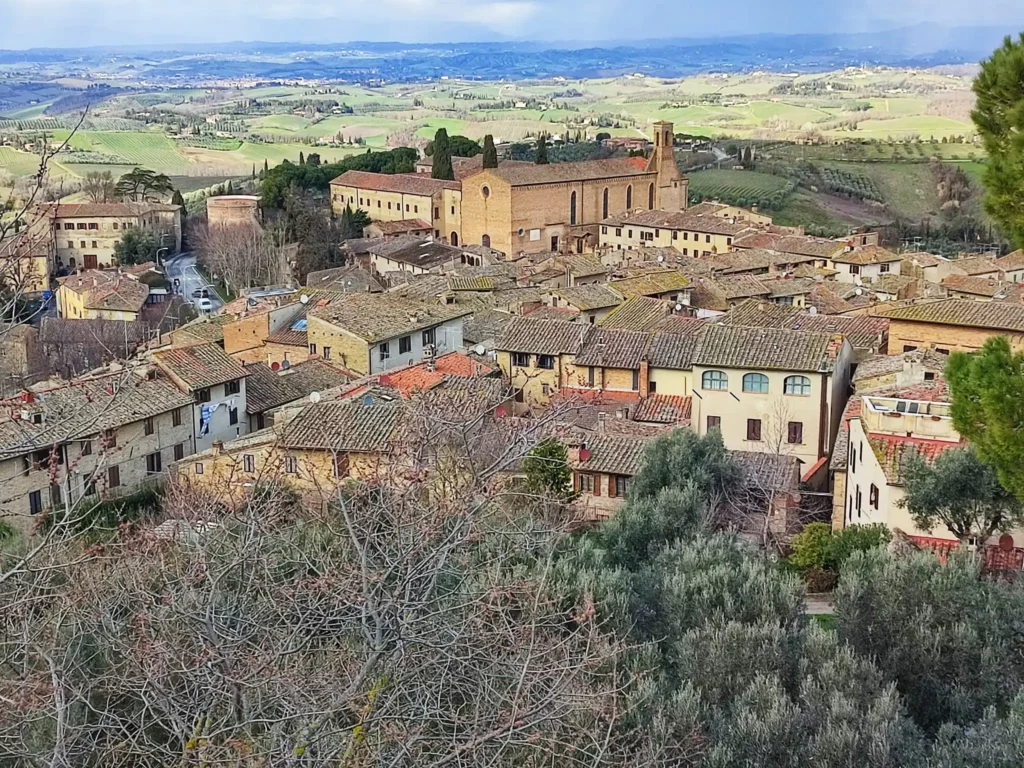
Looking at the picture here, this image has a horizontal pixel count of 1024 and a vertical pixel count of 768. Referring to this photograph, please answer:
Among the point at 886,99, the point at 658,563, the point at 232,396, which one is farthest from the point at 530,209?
the point at 886,99

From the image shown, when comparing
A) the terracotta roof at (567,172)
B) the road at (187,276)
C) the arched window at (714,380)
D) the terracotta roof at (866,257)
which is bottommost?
the road at (187,276)

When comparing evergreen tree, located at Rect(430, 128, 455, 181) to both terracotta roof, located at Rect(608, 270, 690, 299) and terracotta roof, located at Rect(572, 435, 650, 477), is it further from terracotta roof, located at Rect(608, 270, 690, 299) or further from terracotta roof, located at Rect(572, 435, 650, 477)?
terracotta roof, located at Rect(572, 435, 650, 477)

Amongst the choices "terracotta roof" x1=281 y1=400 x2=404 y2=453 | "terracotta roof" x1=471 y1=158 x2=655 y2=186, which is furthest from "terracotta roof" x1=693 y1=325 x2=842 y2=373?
"terracotta roof" x1=471 y1=158 x2=655 y2=186

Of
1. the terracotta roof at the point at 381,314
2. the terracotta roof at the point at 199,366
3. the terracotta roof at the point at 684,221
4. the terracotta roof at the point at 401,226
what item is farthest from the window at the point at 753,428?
the terracotta roof at the point at 401,226

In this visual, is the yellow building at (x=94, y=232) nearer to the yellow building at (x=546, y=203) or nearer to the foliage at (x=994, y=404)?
the yellow building at (x=546, y=203)

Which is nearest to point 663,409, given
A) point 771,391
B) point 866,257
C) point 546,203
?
point 771,391

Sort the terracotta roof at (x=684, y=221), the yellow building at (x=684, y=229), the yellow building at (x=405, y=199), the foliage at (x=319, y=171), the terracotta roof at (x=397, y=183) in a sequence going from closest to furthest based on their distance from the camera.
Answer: the yellow building at (x=684, y=229)
the terracotta roof at (x=684, y=221)
the yellow building at (x=405, y=199)
the terracotta roof at (x=397, y=183)
the foliage at (x=319, y=171)

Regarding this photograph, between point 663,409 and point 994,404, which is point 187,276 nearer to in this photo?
point 663,409
